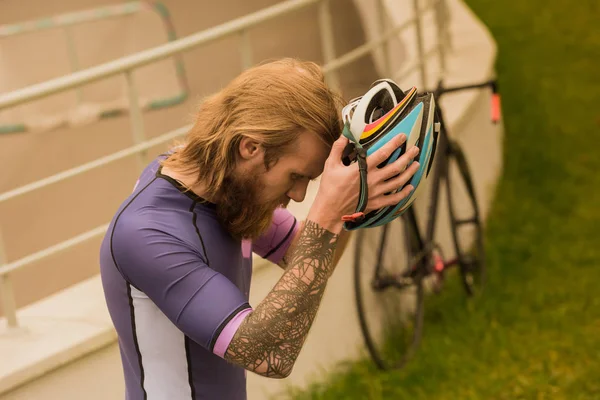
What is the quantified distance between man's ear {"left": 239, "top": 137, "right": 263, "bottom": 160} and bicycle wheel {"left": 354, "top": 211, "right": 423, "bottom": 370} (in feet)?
7.34

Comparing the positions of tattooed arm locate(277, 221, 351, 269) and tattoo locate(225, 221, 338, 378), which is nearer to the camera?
tattoo locate(225, 221, 338, 378)

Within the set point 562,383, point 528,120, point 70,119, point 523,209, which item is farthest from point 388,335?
point 70,119

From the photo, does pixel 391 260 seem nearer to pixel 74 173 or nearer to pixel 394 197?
pixel 74 173

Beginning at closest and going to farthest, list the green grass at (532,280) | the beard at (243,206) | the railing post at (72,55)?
the beard at (243,206)
the green grass at (532,280)
the railing post at (72,55)

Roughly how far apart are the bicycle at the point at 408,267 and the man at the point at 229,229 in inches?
83.5

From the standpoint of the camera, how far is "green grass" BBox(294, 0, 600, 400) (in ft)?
14.3

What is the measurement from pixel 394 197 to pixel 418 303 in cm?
263

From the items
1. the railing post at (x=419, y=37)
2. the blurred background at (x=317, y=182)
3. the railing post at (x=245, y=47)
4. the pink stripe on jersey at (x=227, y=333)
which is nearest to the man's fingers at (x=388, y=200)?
the pink stripe on jersey at (x=227, y=333)

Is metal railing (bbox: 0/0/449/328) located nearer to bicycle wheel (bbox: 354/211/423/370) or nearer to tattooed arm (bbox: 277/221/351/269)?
bicycle wheel (bbox: 354/211/423/370)

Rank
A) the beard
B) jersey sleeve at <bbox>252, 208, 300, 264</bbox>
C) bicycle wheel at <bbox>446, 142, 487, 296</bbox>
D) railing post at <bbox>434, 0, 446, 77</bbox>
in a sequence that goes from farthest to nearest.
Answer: railing post at <bbox>434, 0, 446, 77</bbox>, bicycle wheel at <bbox>446, 142, 487, 296</bbox>, jersey sleeve at <bbox>252, 208, 300, 264</bbox>, the beard

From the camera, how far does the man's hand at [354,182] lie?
199cm

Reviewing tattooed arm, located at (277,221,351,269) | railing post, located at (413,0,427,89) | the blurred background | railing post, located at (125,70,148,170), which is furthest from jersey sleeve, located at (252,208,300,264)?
railing post, located at (413,0,427,89)

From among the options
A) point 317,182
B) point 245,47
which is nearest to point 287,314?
point 245,47

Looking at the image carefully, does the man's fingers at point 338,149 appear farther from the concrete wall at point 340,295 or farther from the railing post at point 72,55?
the railing post at point 72,55
